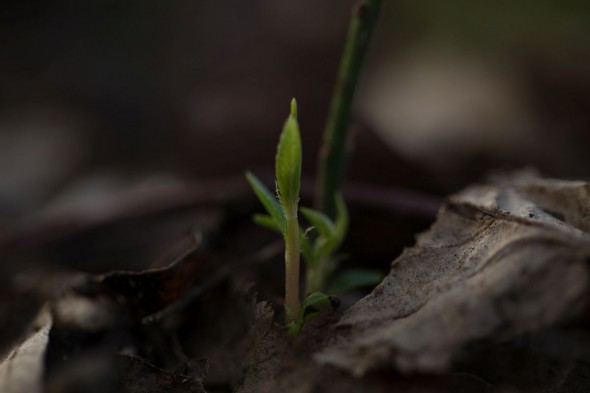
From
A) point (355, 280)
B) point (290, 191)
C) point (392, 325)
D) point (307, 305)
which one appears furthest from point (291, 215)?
point (355, 280)

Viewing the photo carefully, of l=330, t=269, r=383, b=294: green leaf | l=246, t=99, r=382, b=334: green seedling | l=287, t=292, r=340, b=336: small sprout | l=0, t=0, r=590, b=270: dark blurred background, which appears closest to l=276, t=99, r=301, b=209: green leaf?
l=246, t=99, r=382, b=334: green seedling

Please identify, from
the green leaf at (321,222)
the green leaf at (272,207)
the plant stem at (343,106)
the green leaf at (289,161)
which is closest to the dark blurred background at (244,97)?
the plant stem at (343,106)

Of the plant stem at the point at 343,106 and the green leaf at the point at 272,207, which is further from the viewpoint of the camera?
the plant stem at the point at 343,106

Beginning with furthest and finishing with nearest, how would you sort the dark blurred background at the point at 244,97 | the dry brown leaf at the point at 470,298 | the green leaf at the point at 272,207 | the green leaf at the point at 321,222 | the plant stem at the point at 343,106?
the dark blurred background at the point at 244,97
the plant stem at the point at 343,106
the green leaf at the point at 321,222
the green leaf at the point at 272,207
the dry brown leaf at the point at 470,298

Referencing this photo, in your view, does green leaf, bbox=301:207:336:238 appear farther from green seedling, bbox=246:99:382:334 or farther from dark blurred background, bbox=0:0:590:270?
dark blurred background, bbox=0:0:590:270

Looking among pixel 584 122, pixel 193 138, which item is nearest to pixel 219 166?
pixel 193 138

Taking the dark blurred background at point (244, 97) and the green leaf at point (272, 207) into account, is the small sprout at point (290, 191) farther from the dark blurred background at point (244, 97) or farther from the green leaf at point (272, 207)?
the dark blurred background at point (244, 97)

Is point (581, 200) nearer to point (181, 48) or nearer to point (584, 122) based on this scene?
point (584, 122)
